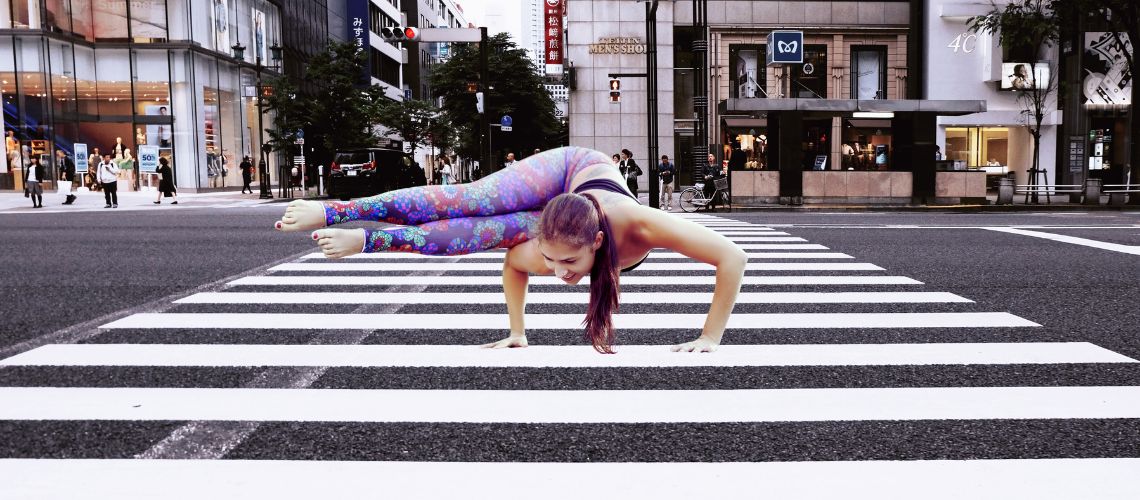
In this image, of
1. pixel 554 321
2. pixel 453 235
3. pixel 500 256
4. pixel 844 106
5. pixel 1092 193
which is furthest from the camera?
pixel 1092 193

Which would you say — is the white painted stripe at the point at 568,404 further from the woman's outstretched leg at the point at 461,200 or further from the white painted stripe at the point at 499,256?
the white painted stripe at the point at 499,256

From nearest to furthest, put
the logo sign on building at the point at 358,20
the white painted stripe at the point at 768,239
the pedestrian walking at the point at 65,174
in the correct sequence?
the white painted stripe at the point at 768,239
the pedestrian walking at the point at 65,174
the logo sign on building at the point at 358,20

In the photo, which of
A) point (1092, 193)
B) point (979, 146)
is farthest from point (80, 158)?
point (979, 146)

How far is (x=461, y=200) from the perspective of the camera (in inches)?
156

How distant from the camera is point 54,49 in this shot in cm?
3688

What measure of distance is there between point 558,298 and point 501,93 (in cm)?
4751

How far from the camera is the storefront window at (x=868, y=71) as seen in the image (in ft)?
133

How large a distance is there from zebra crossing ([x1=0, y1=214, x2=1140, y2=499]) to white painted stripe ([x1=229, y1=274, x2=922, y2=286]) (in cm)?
149

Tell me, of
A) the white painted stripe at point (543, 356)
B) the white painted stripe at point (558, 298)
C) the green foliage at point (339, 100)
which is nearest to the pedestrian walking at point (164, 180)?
the green foliage at point (339, 100)

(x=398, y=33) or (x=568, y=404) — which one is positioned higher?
(x=398, y=33)

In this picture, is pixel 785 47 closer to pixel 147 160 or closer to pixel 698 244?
pixel 147 160

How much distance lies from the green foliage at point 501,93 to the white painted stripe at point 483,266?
142 ft

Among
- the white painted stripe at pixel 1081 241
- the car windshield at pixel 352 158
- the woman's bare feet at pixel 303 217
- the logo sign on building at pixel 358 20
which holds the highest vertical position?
the logo sign on building at pixel 358 20

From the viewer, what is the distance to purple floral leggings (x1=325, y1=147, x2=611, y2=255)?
3.82m
